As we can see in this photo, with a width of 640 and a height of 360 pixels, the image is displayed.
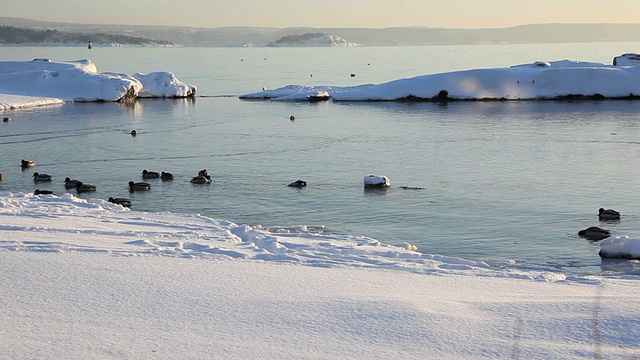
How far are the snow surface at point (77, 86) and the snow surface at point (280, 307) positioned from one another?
153ft


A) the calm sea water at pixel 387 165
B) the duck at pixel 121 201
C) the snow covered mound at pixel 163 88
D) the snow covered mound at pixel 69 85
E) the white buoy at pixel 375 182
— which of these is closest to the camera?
the calm sea water at pixel 387 165

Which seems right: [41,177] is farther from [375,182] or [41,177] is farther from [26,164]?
[375,182]

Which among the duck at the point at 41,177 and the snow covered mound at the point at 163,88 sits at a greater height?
the snow covered mound at the point at 163,88

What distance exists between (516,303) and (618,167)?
21149 mm

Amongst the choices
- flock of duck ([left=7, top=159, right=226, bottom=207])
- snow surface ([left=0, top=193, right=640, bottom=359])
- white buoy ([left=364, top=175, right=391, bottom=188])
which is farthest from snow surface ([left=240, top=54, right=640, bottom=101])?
snow surface ([left=0, top=193, right=640, bottom=359])

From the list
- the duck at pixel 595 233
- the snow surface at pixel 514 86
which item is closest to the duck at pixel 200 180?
the duck at pixel 595 233

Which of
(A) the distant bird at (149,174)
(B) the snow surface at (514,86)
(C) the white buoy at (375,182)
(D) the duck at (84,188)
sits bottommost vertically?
(D) the duck at (84,188)

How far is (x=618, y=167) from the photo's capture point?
95.6 feet

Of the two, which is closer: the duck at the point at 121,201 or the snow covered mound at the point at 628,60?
the duck at the point at 121,201

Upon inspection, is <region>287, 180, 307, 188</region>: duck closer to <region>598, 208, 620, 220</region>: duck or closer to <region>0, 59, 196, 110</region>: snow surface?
<region>598, 208, 620, 220</region>: duck

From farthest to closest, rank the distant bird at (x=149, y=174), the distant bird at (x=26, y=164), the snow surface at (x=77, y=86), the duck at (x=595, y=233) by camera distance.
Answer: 1. the snow surface at (x=77, y=86)
2. the distant bird at (x=26, y=164)
3. the distant bird at (x=149, y=174)
4. the duck at (x=595, y=233)

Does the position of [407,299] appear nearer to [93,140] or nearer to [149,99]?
[93,140]

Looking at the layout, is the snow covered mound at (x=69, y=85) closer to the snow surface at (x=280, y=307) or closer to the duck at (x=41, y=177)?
the duck at (x=41, y=177)

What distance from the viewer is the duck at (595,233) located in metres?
18.4
